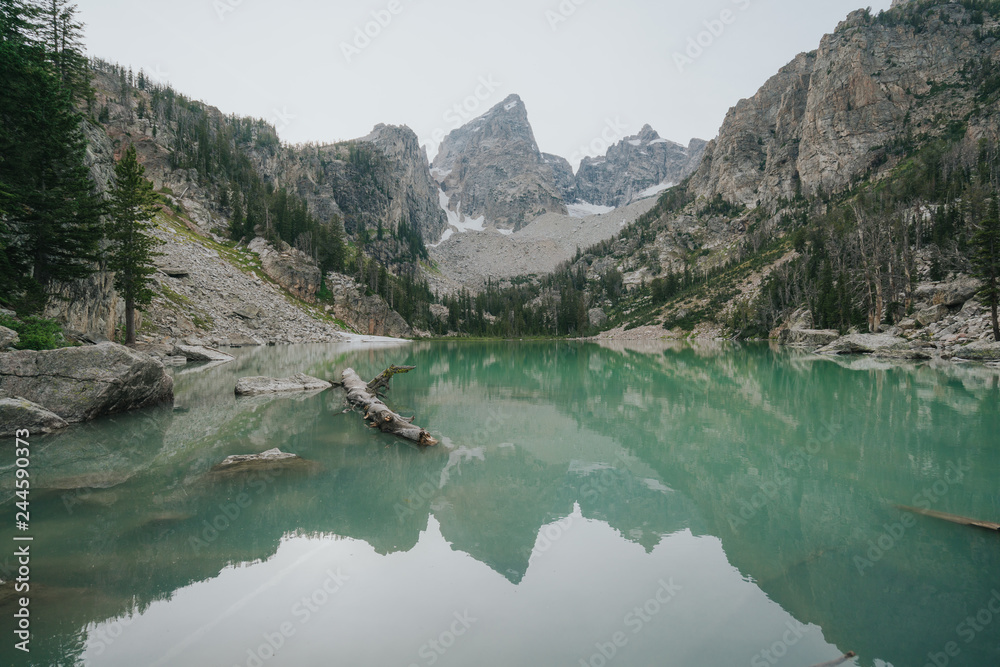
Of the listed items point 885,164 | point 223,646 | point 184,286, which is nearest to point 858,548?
point 223,646

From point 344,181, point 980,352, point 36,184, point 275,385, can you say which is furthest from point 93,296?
point 344,181

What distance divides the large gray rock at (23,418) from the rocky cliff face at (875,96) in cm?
13510

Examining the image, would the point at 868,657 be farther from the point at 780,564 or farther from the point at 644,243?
the point at 644,243

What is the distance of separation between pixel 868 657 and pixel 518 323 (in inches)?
5126

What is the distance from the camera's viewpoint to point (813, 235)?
296ft

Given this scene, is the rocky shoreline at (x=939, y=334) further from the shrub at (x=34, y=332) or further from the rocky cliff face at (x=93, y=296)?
the rocky cliff face at (x=93, y=296)

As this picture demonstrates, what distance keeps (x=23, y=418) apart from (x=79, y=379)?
6.35ft

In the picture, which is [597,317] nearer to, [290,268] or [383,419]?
[290,268]

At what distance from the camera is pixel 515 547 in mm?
6840

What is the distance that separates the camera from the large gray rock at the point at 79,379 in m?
12.9

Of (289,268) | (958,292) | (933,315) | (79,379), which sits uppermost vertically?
(289,268)

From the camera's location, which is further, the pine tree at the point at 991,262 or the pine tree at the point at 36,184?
the pine tree at the point at 991,262

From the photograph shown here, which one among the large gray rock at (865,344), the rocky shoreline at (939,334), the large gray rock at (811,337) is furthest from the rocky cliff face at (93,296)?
the large gray rock at (811,337)

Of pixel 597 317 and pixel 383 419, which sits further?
pixel 597 317
